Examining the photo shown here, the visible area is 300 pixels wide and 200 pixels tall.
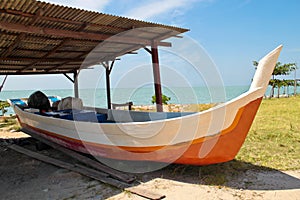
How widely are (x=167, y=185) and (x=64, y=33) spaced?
11.5ft

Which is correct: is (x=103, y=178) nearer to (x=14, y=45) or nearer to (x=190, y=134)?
(x=190, y=134)

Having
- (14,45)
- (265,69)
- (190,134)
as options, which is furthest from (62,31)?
(265,69)

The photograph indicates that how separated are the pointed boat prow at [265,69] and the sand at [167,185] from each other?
1.35 m

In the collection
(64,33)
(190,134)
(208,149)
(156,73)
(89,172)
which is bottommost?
(89,172)

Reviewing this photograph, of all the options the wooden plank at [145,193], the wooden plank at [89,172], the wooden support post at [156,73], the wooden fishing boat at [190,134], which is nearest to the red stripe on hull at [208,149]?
the wooden fishing boat at [190,134]

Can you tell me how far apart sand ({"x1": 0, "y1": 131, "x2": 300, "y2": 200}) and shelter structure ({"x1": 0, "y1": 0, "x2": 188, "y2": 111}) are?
2.57 metres

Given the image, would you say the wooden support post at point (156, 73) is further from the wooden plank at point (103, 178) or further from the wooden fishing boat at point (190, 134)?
the wooden plank at point (103, 178)

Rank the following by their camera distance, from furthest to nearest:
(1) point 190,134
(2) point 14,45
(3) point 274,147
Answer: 1. (2) point 14,45
2. (3) point 274,147
3. (1) point 190,134

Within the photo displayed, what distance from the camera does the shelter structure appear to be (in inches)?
154

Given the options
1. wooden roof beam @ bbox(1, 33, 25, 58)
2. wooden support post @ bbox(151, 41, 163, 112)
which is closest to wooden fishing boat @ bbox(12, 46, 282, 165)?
wooden roof beam @ bbox(1, 33, 25, 58)

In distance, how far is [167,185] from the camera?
334cm

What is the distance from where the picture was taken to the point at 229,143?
3254 millimetres

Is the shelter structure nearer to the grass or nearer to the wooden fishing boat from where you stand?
the wooden fishing boat

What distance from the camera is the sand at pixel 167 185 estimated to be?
2.99 meters
